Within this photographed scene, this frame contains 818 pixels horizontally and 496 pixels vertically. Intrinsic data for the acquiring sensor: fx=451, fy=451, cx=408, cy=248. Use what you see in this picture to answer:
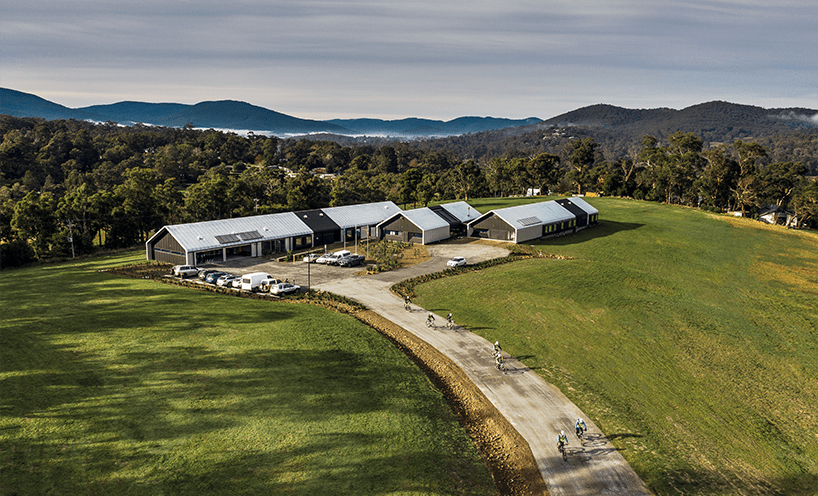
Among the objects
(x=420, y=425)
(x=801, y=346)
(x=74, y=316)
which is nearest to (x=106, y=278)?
(x=74, y=316)

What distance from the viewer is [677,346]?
35.2m

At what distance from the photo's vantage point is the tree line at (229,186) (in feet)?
211

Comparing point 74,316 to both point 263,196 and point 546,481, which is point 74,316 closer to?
point 546,481

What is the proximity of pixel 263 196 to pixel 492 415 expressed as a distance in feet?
248

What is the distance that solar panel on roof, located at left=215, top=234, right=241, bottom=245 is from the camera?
55.5 metres

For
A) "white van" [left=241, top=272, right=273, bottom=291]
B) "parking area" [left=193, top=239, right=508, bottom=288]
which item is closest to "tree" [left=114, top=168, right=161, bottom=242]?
"parking area" [left=193, top=239, right=508, bottom=288]

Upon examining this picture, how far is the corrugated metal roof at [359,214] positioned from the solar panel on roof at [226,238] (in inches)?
670

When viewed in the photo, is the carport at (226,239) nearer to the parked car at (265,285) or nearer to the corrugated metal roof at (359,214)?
the corrugated metal roof at (359,214)

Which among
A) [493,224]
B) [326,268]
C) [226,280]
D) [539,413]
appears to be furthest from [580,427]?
[493,224]

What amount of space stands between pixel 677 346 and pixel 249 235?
4858 cm

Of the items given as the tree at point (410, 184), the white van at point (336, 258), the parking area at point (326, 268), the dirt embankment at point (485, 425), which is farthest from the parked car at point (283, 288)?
the tree at point (410, 184)

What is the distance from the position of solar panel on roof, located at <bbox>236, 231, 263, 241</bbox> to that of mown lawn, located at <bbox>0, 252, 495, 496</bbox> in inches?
1001

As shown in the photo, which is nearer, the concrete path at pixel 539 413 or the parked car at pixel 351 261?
the concrete path at pixel 539 413

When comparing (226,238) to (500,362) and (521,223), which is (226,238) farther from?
(521,223)
